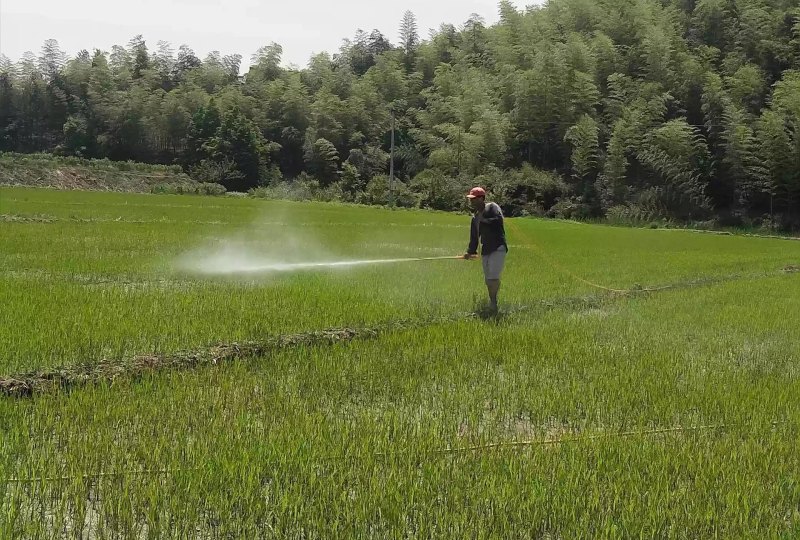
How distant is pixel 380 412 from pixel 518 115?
49552mm

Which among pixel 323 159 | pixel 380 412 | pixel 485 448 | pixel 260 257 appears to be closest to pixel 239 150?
pixel 323 159

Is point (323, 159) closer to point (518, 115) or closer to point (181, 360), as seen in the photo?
point (518, 115)

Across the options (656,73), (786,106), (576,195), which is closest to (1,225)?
(576,195)

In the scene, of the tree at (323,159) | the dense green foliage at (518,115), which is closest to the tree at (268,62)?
the dense green foliage at (518,115)

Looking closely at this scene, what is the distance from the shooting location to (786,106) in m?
36.1

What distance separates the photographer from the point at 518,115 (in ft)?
165

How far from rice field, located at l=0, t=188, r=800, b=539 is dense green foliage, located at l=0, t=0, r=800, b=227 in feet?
109

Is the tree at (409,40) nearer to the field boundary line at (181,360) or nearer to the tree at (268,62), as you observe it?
the tree at (268,62)

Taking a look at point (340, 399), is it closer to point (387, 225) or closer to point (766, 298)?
point (766, 298)

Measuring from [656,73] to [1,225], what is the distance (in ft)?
153

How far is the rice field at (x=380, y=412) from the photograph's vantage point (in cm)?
246

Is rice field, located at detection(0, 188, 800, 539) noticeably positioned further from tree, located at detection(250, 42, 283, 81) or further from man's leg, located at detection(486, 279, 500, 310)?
tree, located at detection(250, 42, 283, 81)

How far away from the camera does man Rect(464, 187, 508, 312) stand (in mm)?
7180

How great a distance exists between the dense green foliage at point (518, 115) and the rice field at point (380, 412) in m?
33.2
